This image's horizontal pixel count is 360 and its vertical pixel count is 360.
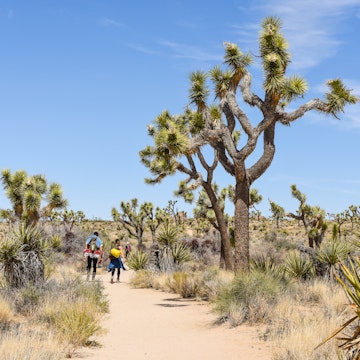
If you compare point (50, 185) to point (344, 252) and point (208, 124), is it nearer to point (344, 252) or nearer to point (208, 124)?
point (208, 124)

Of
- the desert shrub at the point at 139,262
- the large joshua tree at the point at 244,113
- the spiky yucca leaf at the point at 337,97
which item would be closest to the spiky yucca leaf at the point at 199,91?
the large joshua tree at the point at 244,113

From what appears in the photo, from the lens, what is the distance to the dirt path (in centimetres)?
701

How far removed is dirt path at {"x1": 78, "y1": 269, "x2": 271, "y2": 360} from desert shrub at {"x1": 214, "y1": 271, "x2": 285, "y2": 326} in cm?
29

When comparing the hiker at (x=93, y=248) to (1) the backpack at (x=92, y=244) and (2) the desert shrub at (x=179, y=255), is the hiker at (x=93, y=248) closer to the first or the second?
(1) the backpack at (x=92, y=244)

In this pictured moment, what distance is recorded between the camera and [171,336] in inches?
341

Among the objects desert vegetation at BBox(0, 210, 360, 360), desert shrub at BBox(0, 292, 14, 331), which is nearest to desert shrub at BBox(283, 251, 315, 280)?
desert vegetation at BBox(0, 210, 360, 360)

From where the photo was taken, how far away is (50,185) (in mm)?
23562

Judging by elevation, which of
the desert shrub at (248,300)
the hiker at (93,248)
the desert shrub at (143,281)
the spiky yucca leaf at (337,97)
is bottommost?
the desert shrub at (143,281)

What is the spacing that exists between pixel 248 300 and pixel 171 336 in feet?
5.71

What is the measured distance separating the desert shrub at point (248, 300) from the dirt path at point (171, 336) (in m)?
0.29

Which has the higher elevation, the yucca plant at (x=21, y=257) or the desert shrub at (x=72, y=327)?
the yucca plant at (x=21, y=257)

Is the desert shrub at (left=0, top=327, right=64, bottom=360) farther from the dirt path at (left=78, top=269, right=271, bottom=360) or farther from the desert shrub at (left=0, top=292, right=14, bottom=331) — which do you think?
the desert shrub at (left=0, top=292, right=14, bottom=331)

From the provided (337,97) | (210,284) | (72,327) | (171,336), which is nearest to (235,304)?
(171,336)

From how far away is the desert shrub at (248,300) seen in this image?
29.0 feet
